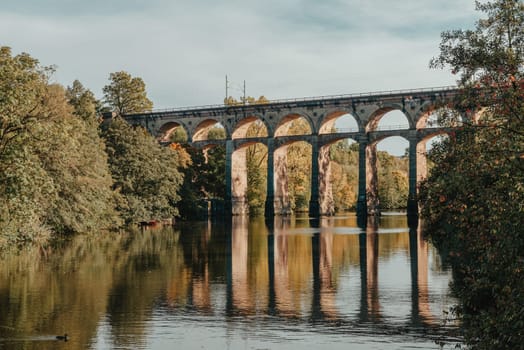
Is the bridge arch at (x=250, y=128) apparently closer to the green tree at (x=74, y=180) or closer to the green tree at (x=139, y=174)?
the green tree at (x=139, y=174)

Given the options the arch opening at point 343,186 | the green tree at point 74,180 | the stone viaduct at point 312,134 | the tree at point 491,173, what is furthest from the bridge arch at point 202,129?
the tree at point 491,173

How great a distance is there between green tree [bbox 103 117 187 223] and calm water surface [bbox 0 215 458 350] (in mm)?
15996

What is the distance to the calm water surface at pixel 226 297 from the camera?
16609 millimetres

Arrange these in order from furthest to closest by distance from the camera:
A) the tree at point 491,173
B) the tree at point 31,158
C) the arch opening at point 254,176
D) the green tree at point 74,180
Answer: the arch opening at point 254,176
the green tree at point 74,180
the tree at point 31,158
the tree at point 491,173

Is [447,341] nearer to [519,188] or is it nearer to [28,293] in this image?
[519,188]

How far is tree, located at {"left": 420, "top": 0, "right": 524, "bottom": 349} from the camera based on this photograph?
10.6 meters

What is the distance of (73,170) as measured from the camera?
4159cm

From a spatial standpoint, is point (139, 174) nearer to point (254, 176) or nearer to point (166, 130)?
point (254, 176)

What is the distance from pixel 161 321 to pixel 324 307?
4684mm

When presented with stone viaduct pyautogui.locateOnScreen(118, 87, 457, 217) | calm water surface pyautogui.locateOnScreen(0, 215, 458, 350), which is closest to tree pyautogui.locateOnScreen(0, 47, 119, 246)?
calm water surface pyautogui.locateOnScreen(0, 215, 458, 350)

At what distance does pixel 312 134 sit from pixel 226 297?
55.1 m

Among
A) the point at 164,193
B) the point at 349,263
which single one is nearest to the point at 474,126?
the point at 349,263

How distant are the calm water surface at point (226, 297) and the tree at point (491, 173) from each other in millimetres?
2640

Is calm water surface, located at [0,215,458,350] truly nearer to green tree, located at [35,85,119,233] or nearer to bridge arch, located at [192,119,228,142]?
green tree, located at [35,85,119,233]
